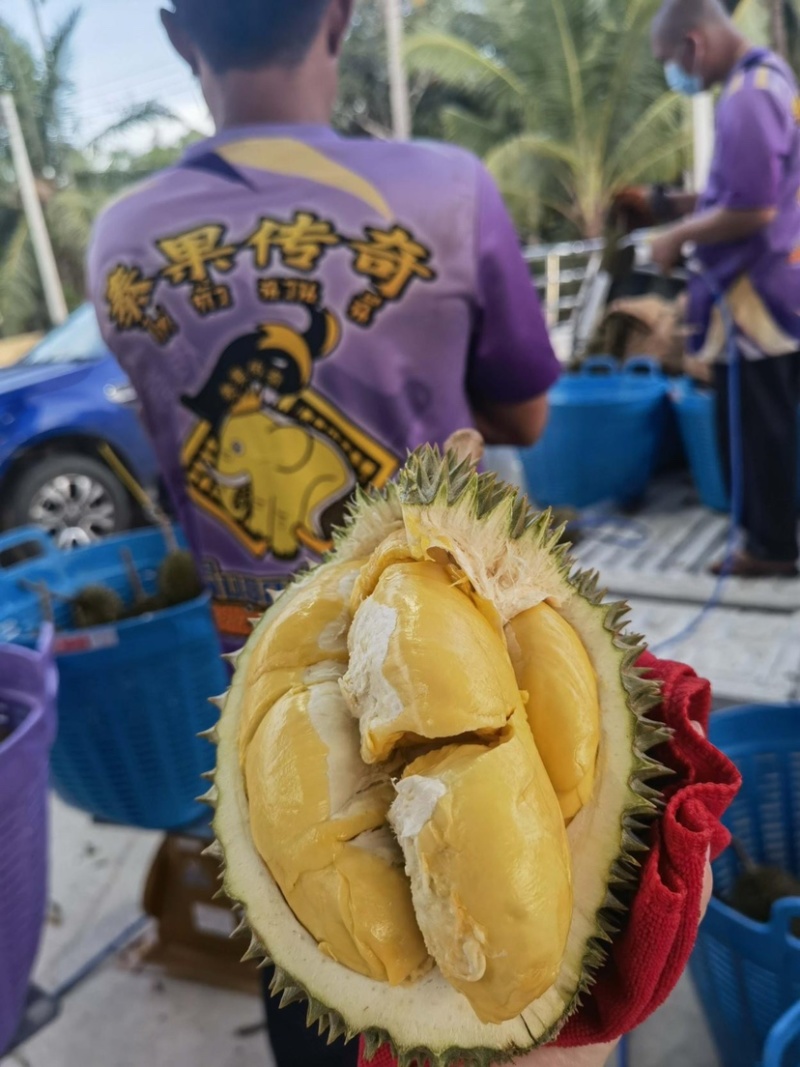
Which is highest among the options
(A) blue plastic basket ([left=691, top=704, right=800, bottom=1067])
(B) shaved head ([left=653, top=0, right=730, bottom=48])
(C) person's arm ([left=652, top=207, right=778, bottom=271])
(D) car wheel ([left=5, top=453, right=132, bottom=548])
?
(B) shaved head ([left=653, top=0, right=730, bottom=48])

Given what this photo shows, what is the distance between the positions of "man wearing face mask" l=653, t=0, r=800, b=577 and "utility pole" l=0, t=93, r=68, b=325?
1.77 m

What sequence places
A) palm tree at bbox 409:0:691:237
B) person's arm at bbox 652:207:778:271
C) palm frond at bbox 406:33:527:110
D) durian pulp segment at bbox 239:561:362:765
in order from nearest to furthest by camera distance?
1. durian pulp segment at bbox 239:561:362:765
2. person's arm at bbox 652:207:778:271
3. palm tree at bbox 409:0:691:237
4. palm frond at bbox 406:33:527:110

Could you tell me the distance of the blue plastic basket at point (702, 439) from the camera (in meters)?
2.86

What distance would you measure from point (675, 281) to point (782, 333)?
1.60 m

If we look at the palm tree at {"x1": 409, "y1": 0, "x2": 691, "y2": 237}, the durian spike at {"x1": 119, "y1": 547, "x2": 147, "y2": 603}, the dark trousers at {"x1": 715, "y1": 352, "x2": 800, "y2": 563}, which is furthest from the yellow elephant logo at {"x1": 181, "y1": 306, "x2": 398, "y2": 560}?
the palm tree at {"x1": 409, "y1": 0, "x2": 691, "y2": 237}

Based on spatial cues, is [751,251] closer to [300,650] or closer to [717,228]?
[717,228]

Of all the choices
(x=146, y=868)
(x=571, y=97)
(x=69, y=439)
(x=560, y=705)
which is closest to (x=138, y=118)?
(x=69, y=439)

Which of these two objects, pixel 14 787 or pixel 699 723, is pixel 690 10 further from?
pixel 14 787

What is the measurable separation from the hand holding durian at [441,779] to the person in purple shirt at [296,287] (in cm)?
45

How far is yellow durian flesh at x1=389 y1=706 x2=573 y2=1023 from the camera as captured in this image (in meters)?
0.42

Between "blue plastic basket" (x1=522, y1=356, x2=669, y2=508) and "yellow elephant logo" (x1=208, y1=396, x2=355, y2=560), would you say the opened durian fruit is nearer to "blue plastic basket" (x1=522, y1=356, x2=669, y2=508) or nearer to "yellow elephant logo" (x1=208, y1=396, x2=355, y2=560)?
"yellow elephant logo" (x1=208, y1=396, x2=355, y2=560)

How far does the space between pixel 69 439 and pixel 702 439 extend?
253 cm

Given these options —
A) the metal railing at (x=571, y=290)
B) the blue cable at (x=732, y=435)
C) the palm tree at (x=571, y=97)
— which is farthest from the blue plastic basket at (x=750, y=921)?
the palm tree at (x=571, y=97)

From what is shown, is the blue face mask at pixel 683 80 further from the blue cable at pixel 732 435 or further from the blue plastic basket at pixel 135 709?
the blue plastic basket at pixel 135 709
